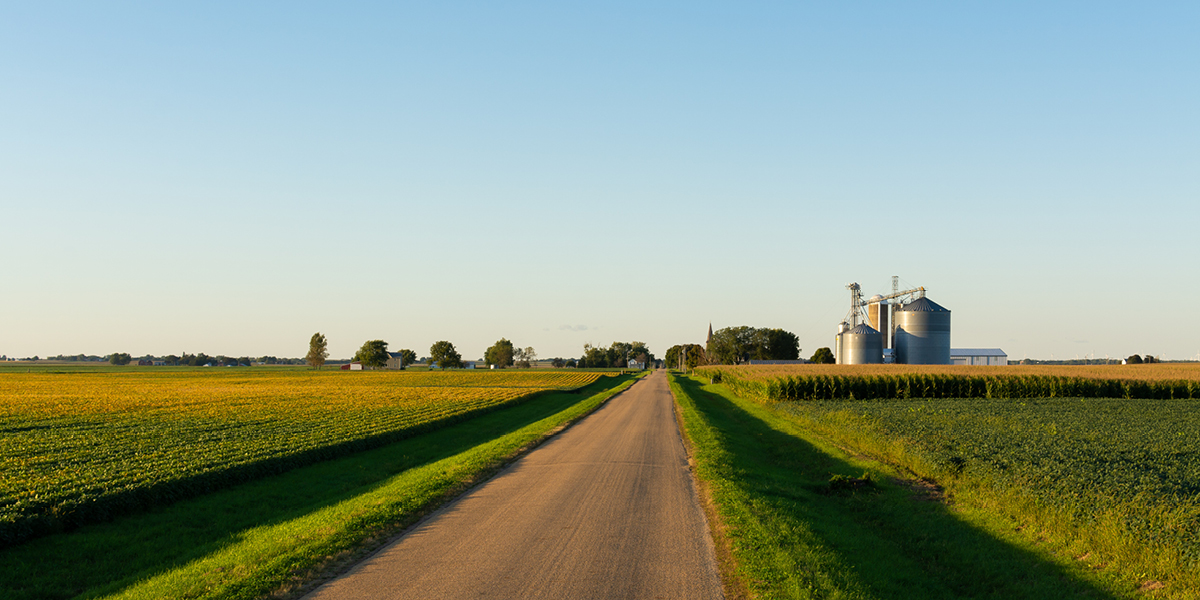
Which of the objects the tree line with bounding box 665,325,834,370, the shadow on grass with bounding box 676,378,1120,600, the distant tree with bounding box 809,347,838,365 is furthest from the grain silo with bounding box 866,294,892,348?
the shadow on grass with bounding box 676,378,1120,600

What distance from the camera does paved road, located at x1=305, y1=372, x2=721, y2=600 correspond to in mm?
8344

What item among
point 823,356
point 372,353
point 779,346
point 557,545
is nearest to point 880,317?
point 823,356

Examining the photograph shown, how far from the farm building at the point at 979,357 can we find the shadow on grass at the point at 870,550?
12072 centimetres

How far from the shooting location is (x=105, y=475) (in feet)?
48.8

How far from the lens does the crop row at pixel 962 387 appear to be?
4759 cm

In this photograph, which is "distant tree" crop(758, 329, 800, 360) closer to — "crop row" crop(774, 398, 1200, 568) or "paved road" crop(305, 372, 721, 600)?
"crop row" crop(774, 398, 1200, 568)

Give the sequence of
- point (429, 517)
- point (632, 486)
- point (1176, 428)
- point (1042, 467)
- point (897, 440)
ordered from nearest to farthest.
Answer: point (429, 517)
point (1042, 467)
point (632, 486)
point (897, 440)
point (1176, 428)

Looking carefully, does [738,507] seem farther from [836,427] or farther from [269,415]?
[269,415]

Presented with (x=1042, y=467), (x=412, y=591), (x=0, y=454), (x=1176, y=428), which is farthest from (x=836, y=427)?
(x=0, y=454)

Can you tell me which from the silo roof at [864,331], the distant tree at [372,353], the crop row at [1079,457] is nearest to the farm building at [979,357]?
the silo roof at [864,331]

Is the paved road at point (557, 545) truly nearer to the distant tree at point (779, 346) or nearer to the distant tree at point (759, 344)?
the distant tree at point (759, 344)

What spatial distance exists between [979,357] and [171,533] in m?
141

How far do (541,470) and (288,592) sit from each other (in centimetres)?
1006

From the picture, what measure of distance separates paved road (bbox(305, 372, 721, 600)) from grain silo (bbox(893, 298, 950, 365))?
74.8m
